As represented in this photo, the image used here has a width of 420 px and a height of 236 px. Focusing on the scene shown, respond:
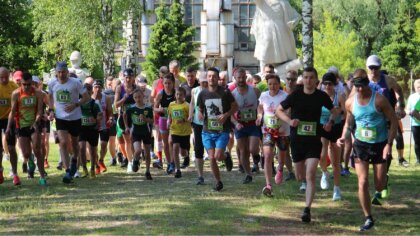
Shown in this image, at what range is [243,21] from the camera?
69.0 meters

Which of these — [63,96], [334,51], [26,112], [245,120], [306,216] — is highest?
[334,51]

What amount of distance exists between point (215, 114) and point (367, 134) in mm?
3309

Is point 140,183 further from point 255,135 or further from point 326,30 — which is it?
point 326,30

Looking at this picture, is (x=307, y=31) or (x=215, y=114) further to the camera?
(x=307, y=31)

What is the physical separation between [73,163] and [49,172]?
78.6 inches

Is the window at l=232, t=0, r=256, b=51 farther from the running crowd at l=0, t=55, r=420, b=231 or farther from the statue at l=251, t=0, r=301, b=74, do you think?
the running crowd at l=0, t=55, r=420, b=231

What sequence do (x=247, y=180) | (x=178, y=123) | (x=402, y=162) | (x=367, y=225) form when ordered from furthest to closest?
1. (x=402, y=162)
2. (x=178, y=123)
3. (x=247, y=180)
4. (x=367, y=225)

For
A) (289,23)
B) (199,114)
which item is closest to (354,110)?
(199,114)

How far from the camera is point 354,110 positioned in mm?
9367

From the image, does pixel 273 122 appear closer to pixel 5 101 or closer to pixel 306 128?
pixel 306 128

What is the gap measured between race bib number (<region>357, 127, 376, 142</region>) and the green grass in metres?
1.00

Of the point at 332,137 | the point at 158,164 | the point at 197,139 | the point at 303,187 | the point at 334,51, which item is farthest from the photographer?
the point at 334,51

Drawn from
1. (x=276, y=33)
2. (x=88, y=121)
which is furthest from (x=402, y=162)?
(x=276, y=33)

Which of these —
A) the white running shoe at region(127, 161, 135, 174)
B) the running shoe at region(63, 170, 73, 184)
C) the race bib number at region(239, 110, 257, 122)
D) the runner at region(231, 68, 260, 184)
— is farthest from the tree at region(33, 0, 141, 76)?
the race bib number at region(239, 110, 257, 122)
